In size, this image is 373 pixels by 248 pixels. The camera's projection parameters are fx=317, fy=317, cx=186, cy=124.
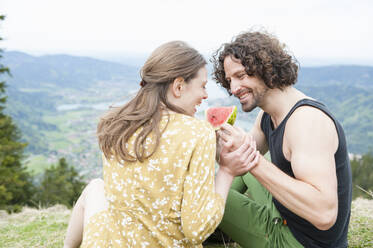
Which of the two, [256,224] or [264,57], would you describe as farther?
[264,57]

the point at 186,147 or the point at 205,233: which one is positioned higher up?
the point at 186,147

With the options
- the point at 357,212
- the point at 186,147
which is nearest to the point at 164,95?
the point at 186,147

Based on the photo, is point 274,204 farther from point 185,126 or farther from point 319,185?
point 185,126

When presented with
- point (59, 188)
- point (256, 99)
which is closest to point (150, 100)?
point (256, 99)

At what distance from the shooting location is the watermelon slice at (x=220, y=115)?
150 inches

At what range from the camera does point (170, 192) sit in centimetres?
255

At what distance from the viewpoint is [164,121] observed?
2613 mm

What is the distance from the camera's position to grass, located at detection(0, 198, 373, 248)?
4371mm

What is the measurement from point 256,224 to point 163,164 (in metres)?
1.71

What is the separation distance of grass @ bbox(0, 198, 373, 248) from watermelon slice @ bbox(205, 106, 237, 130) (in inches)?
66.0

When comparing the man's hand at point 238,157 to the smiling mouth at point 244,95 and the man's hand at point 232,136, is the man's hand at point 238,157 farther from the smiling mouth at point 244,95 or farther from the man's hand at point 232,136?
the smiling mouth at point 244,95

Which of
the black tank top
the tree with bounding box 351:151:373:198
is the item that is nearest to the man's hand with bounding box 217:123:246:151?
the black tank top

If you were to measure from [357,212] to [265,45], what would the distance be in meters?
3.59

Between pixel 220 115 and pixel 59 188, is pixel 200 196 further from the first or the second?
pixel 59 188
